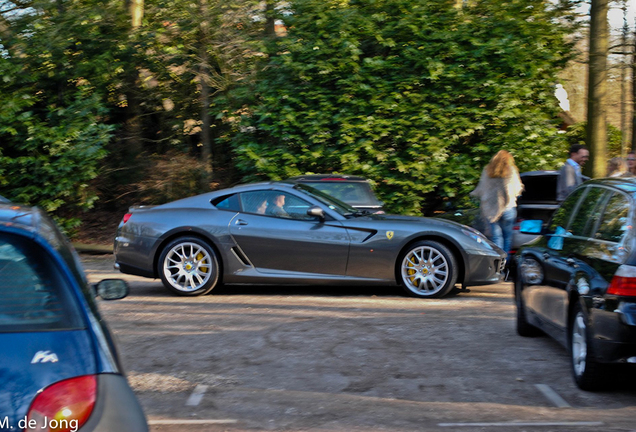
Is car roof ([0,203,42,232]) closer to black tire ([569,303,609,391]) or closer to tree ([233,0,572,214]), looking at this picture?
black tire ([569,303,609,391])

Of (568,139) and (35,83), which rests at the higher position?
(35,83)

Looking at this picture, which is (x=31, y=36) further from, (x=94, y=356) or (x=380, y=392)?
(x=94, y=356)

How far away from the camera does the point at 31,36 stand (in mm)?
15016

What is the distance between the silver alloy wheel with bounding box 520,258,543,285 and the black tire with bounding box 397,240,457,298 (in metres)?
2.06

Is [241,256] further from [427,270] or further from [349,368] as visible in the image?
[349,368]

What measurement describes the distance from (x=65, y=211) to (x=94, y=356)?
13329mm

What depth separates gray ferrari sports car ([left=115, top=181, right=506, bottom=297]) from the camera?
8859mm

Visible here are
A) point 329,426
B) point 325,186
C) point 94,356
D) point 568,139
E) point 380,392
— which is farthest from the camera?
point 568,139

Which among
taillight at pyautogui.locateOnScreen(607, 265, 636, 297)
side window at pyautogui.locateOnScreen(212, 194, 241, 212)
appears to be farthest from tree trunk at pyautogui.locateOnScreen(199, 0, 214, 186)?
taillight at pyautogui.locateOnScreen(607, 265, 636, 297)

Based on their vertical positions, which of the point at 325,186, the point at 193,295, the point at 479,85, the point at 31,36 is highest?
the point at 31,36

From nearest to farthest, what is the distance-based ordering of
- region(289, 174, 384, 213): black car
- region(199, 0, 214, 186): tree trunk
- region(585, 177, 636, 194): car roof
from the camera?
region(585, 177, 636, 194): car roof → region(289, 174, 384, 213): black car → region(199, 0, 214, 186): tree trunk

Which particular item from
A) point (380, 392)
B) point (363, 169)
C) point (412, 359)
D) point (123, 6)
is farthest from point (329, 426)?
point (123, 6)

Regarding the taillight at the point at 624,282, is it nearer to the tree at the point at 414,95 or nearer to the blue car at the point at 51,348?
the blue car at the point at 51,348

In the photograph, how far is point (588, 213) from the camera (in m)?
5.73
